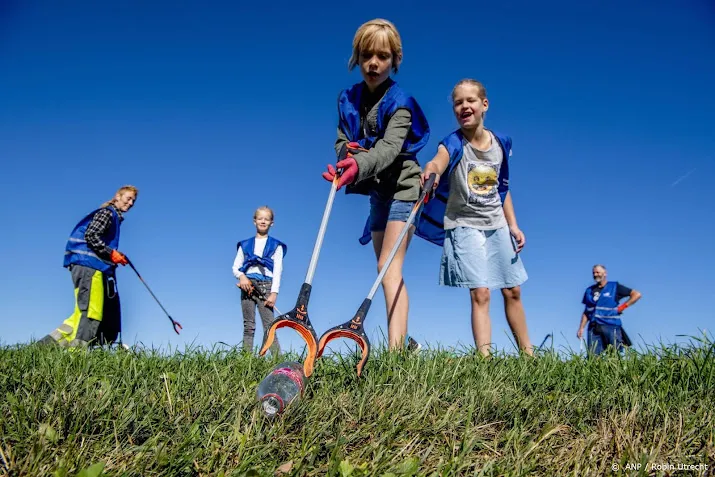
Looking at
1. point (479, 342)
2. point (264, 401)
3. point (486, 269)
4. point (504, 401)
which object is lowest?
point (264, 401)

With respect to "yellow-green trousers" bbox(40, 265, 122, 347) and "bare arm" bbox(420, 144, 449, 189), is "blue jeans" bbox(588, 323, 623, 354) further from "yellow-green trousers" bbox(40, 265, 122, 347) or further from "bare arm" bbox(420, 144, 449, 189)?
"yellow-green trousers" bbox(40, 265, 122, 347)

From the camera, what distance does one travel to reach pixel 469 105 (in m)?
4.88

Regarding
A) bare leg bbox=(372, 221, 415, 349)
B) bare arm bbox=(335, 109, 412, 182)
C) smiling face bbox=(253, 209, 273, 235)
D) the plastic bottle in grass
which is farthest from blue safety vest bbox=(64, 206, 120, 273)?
the plastic bottle in grass

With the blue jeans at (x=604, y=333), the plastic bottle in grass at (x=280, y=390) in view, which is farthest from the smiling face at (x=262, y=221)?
the blue jeans at (x=604, y=333)

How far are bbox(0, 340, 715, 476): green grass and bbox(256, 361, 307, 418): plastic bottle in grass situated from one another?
49mm

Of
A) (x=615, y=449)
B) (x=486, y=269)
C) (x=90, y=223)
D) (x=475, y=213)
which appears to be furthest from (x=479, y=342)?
(x=90, y=223)

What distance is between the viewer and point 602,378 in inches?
127

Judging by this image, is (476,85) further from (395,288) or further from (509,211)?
(395,288)

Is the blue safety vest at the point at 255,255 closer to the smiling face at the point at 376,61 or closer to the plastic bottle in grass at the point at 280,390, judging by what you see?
the smiling face at the point at 376,61

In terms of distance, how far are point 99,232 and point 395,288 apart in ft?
15.1

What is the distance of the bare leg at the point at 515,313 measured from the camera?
15.9 ft

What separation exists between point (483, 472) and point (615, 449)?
684mm

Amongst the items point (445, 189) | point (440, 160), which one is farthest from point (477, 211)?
point (440, 160)

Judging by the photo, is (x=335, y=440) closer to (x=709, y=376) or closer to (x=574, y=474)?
(x=574, y=474)
